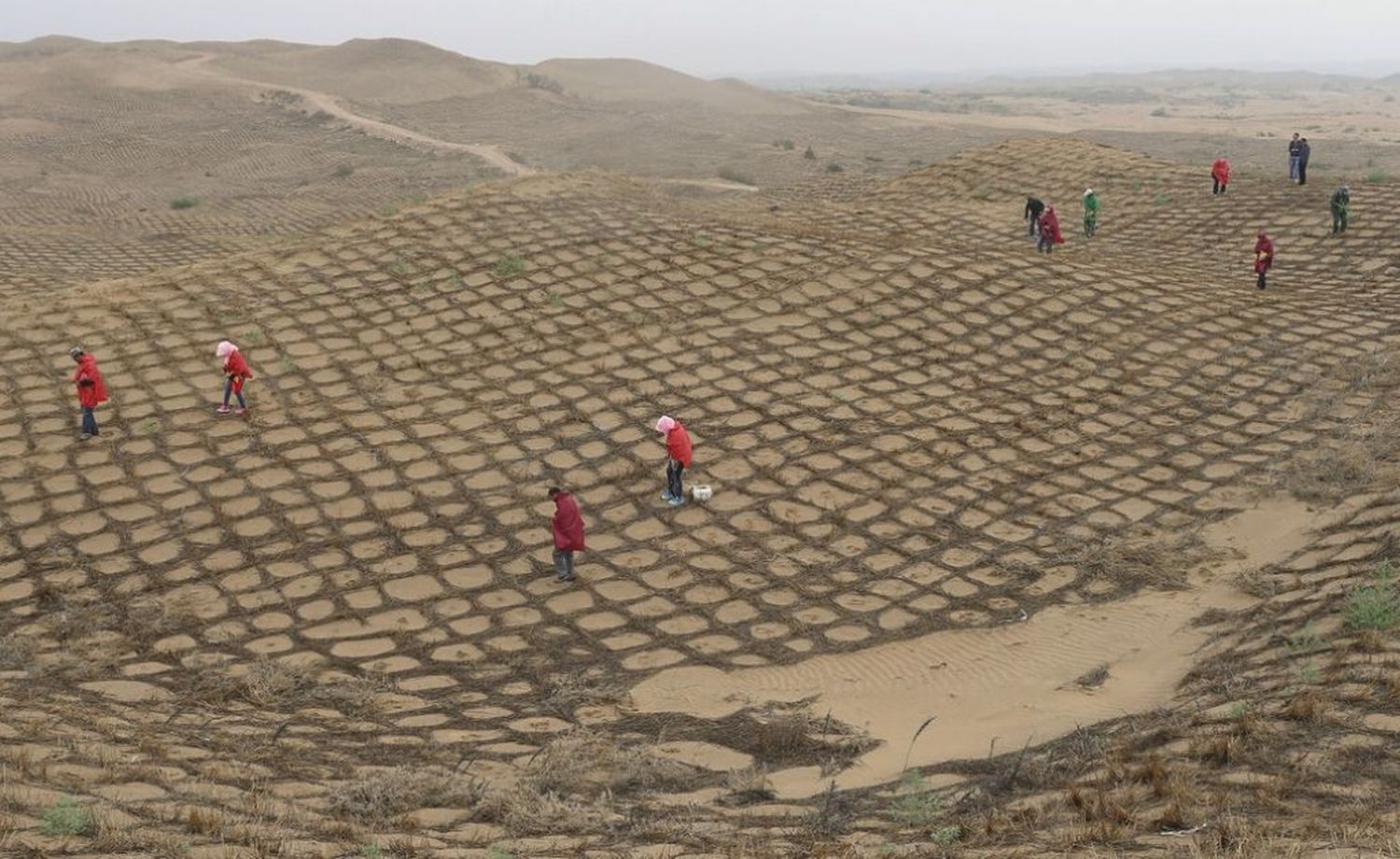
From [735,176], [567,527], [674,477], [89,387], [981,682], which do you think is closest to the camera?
[981,682]

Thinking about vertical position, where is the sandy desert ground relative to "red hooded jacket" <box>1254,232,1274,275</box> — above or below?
below

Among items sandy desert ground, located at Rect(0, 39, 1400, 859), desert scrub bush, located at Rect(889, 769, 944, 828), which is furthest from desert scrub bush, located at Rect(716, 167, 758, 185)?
desert scrub bush, located at Rect(889, 769, 944, 828)

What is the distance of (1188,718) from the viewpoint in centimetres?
442

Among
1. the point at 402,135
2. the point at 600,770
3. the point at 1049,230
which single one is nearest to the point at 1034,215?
the point at 1049,230

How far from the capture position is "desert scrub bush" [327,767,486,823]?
3.90m

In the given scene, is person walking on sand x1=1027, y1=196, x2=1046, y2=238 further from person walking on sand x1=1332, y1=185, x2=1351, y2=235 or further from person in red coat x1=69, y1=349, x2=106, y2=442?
person in red coat x1=69, y1=349, x2=106, y2=442

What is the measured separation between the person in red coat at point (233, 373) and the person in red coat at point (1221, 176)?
13.0 metres

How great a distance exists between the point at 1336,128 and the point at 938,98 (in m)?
34.8

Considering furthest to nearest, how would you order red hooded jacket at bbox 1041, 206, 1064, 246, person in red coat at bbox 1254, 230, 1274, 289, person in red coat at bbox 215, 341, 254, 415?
red hooded jacket at bbox 1041, 206, 1064, 246 → person in red coat at bbox 1254, 230, 1274, 289 → person in red coat at bbox 215, 341, 254, 415

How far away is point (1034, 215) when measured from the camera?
13.4 m

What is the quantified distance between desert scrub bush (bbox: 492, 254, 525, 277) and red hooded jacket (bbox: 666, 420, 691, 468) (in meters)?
3.89

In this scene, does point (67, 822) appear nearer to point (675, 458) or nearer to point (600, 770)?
point (600, 770)

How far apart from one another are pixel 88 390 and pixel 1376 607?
8042 mm

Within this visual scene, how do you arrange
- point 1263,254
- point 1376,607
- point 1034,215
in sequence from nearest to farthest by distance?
1. point 1376,607
2. point 1263,254
3. point 1034,215
